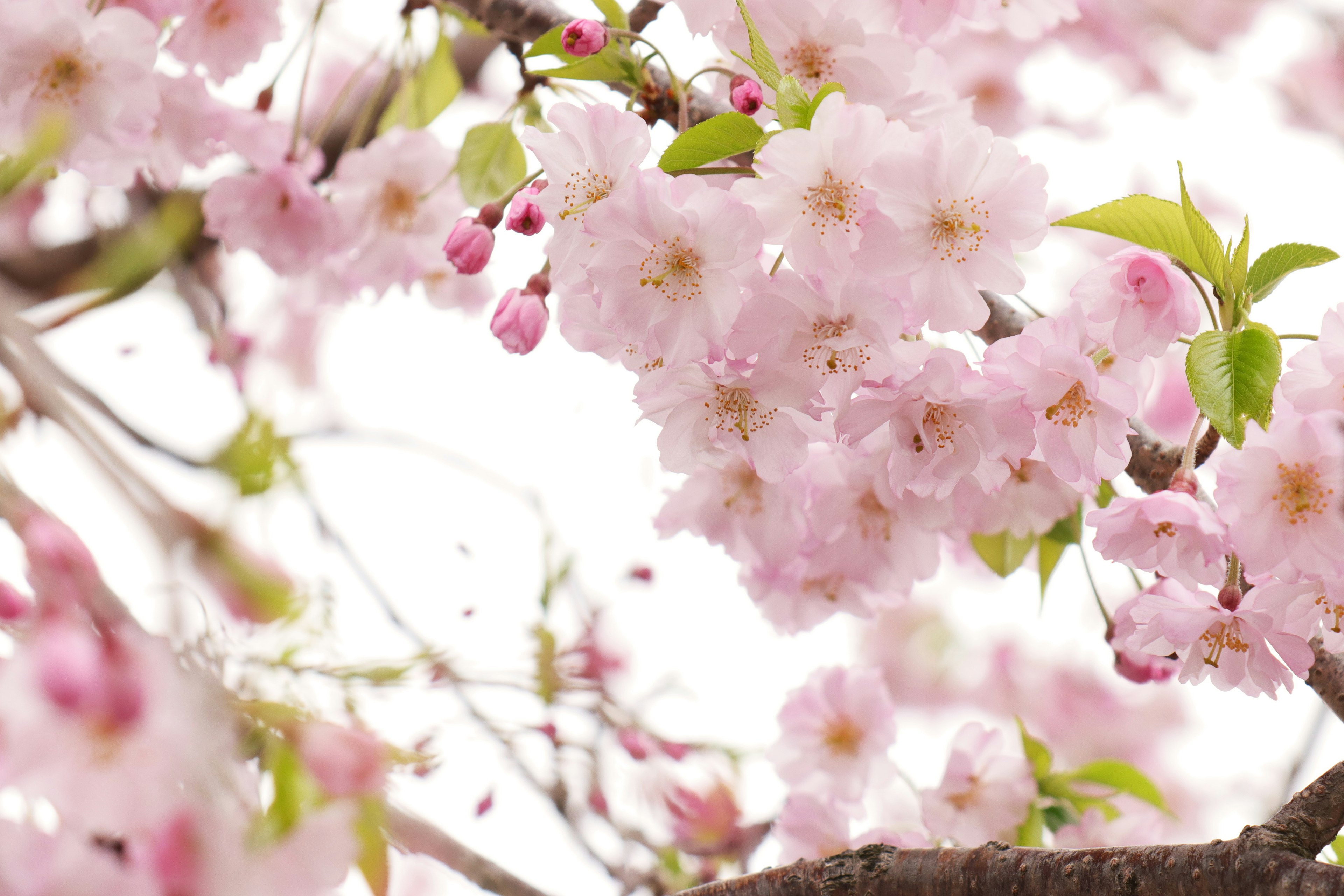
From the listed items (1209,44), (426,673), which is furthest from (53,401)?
(1209,44)

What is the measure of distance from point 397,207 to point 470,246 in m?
0.50

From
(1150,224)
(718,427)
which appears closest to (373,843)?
(718,427)

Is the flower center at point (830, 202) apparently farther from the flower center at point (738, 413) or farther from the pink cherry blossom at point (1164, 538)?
the pink cherry blossom at point (1164, 538)

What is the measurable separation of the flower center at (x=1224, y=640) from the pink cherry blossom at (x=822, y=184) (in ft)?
1.43

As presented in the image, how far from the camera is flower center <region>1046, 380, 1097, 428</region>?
77cm

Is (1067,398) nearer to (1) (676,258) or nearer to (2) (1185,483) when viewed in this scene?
(2) (1185,483)

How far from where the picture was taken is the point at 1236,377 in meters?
0.70

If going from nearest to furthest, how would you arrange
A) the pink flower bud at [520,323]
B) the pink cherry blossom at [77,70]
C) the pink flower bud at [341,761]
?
the pink flower bud at [341,761]
the pink flower bud at [520,323]
the pink cherry blossom at [77,70]

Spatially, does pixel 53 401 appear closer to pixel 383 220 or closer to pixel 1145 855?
pixel 1145 855

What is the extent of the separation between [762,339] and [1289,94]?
5203 mm

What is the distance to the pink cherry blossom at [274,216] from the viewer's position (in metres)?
1.37

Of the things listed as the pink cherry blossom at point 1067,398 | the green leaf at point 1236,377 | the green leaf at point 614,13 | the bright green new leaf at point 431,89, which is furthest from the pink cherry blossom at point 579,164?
the bright green new leaf at point 431,89

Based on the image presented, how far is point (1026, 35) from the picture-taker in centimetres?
118

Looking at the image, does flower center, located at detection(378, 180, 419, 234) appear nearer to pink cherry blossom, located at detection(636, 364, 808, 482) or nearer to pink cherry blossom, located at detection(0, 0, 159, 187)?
pink cherry blossom, located at detection(0, 0, 159, 187)
